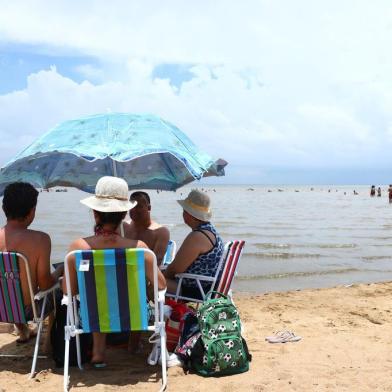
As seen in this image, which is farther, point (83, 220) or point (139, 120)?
point (83, 220)

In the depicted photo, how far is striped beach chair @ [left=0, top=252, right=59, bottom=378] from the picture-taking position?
3.46 metres

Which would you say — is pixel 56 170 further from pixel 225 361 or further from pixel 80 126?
pixel 225 361

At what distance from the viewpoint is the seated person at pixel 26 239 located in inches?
141

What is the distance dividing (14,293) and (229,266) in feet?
5.90

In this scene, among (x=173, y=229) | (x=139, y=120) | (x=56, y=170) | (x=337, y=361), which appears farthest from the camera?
(x=173, y=229)

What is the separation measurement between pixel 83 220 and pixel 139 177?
14924mm

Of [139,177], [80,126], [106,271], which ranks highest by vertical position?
[80,126]

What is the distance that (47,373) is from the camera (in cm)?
368

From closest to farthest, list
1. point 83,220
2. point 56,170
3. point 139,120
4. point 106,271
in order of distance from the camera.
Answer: point 106,271, point 139,120, point 56,170, point 83,220

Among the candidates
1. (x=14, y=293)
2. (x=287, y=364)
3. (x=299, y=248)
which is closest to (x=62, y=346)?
(x=14, y=293)

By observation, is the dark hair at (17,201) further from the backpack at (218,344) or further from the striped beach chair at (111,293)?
the backpack at (218,344)

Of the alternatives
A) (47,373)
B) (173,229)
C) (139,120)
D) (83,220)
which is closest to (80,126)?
(139,120)

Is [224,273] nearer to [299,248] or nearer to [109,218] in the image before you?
[109,218]

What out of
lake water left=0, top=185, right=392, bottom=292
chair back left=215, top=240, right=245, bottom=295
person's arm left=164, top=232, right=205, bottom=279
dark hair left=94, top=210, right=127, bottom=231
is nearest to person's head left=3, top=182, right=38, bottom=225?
dark hair left=94, top=210, right=127, bottom=231
